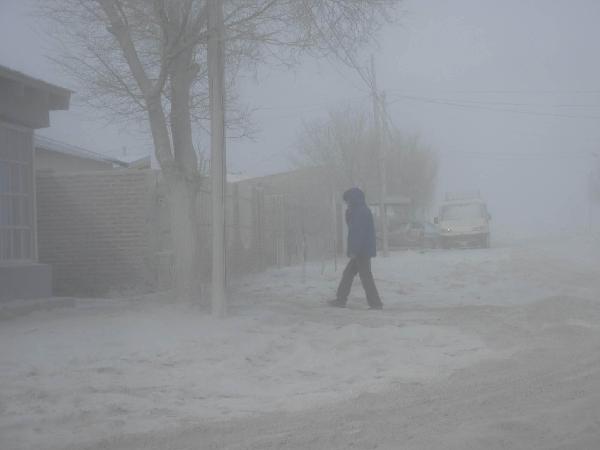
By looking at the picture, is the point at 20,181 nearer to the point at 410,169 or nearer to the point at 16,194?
the point at 16,194

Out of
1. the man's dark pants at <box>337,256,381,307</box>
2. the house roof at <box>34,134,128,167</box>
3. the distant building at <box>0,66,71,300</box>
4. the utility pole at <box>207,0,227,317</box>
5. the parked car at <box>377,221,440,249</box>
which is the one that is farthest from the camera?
the parked car at <box>377,221,440,249</box>

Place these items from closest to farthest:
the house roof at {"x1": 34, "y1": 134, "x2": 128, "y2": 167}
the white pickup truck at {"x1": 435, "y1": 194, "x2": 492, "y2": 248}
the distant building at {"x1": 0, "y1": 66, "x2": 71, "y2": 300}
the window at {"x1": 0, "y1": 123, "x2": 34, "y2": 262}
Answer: the distant building at {"x1": 0, "y1": 66, "x2": 71, "y2": 300}
the window at {"x1": 0, "y1": 123, "x2": 34, "y2": 262}
the house roof at {"x1": 34, "y1": 134, "x2": 128, "y2": 167}
the white pickup truck at {"x1": 435, "y1": 194, "x2": 492, "y2": 248}

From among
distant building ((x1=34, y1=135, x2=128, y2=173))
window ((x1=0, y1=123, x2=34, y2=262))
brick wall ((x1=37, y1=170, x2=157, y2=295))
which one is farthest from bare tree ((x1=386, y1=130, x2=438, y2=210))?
window ((x1=0, y1=123, x2=34, y2=262))

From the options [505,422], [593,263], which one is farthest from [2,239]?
[593,263]

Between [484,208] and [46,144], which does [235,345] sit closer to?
[46,144]

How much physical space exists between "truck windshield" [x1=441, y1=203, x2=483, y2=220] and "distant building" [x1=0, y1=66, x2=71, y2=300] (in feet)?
78.1

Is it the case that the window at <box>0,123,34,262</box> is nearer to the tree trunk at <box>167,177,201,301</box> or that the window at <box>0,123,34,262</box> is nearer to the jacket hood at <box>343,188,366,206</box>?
the tree trunk at <box>167,177,201,301</box>

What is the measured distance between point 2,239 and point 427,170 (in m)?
42.4

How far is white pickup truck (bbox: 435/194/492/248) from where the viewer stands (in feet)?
104

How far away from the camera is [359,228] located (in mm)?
10414

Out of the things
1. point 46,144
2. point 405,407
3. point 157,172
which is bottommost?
point 405,407

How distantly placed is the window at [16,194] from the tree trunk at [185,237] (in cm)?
236

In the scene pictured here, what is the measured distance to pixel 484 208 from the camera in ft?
107

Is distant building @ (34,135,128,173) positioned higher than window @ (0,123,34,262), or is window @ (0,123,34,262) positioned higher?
distant building @ (34,135,128,173)
